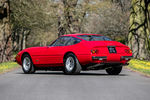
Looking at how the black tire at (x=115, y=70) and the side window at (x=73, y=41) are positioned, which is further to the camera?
the black tire at (x=115, y=70)

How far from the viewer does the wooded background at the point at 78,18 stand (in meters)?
27.8

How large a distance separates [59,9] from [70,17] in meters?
1.55

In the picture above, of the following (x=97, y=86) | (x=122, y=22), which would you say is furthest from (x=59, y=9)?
(x=97, y=86)

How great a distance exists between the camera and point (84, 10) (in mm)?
43000

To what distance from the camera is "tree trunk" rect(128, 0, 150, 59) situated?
28.8m

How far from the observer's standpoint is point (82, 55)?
13.3 metres

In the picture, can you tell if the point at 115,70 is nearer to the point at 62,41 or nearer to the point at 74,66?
the point at 74,66

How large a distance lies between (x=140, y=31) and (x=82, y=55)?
54.6 feet

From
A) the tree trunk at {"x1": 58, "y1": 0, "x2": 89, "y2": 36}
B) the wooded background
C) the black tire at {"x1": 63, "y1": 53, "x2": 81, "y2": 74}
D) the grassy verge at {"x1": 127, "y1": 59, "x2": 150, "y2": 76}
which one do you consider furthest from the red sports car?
the tree trunk at {"x1": 58, "y1": 0, "x2": 89, "y2": 36}

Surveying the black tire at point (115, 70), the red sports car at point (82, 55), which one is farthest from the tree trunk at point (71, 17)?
the black tire at point (115, 70)

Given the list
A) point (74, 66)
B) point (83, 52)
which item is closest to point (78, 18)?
point (74, 66)

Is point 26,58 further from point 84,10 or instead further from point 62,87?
point 84,10

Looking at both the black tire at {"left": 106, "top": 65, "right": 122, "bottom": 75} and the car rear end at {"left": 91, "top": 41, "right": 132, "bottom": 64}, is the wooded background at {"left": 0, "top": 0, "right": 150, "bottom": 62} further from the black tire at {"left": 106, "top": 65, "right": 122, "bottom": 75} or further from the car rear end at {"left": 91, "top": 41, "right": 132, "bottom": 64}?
the car rear end at {"left": 91, "top": 41, "right": 132, "bottom": 64}

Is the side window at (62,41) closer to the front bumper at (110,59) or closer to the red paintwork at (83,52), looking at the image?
the red paintwork at (83,52)
